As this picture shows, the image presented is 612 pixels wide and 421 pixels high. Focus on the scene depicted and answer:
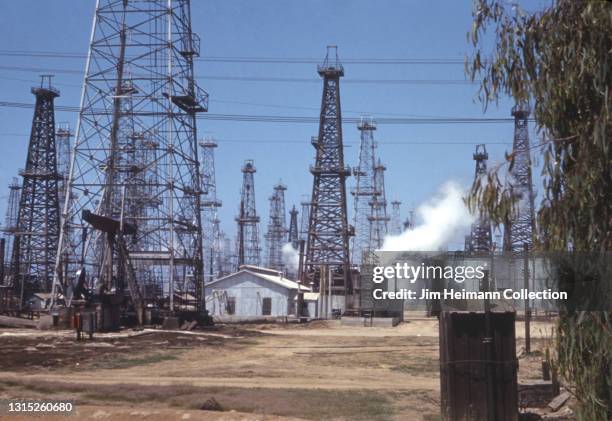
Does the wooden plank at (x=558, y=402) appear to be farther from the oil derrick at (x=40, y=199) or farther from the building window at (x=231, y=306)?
the oil derrick at (x=40, y=199)

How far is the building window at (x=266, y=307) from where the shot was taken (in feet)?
181

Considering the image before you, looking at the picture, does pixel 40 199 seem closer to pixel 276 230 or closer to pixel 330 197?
pixel 330 197

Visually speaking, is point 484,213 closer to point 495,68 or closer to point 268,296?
point 495,68

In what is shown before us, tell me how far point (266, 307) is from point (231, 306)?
2620 mm

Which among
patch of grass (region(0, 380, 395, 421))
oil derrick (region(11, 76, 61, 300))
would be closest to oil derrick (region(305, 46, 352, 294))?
oil derrick (region(11, 76, 61, 300))

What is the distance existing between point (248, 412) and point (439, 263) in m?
15.9

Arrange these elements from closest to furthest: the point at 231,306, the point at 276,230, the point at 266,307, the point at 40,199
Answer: the point at 266,307 < the point at 231,306 < the point at 40,199 < the point at 276,230

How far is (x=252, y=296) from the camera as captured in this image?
182ft

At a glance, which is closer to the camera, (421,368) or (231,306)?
(421,368)

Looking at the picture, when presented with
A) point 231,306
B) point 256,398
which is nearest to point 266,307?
Result: point 231,306

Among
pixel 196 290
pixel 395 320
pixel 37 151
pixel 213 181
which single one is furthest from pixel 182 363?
pixel 213 181

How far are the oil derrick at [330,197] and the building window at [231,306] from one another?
23.4 feet

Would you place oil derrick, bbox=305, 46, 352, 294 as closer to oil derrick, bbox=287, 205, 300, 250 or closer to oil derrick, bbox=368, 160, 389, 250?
oil derrick, bbox=368, 160, 389, 250

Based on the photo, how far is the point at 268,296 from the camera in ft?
182
